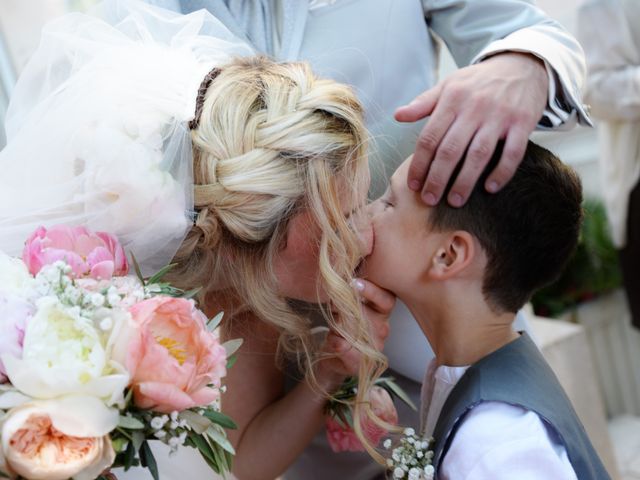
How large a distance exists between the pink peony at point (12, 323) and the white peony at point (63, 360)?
1cm

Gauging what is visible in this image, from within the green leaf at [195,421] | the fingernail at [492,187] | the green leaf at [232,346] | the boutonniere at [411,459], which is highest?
the fingernail at [492,187]

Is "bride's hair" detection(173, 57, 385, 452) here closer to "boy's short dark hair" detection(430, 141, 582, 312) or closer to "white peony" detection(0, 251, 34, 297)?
"boy's short dark hair" detection(430, 141, 582, 312)

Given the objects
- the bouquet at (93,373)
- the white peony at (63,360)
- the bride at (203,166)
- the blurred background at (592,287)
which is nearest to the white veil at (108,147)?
the bride at (203,166)

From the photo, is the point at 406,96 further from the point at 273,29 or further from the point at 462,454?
the point at 462,454

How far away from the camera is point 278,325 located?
3.91 ft

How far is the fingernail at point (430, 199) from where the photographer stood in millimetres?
Result: 1122

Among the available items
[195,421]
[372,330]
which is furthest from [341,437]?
[195,421]

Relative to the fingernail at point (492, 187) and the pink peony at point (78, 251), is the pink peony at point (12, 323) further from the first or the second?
the fingernail at point (492, 187)

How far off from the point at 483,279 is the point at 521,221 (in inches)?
4.6

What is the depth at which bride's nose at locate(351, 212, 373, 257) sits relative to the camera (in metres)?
1.16

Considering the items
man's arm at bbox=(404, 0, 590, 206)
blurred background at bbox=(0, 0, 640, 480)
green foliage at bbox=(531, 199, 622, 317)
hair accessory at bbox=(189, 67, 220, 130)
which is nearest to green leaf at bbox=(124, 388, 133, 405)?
hair accessory at bbox=(189, 67, 220, 130)

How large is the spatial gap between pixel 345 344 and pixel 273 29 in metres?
0.59

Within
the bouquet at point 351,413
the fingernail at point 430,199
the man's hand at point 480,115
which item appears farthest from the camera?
the bouquet at point 351,413

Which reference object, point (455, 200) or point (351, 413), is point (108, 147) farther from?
point (351, 413)
